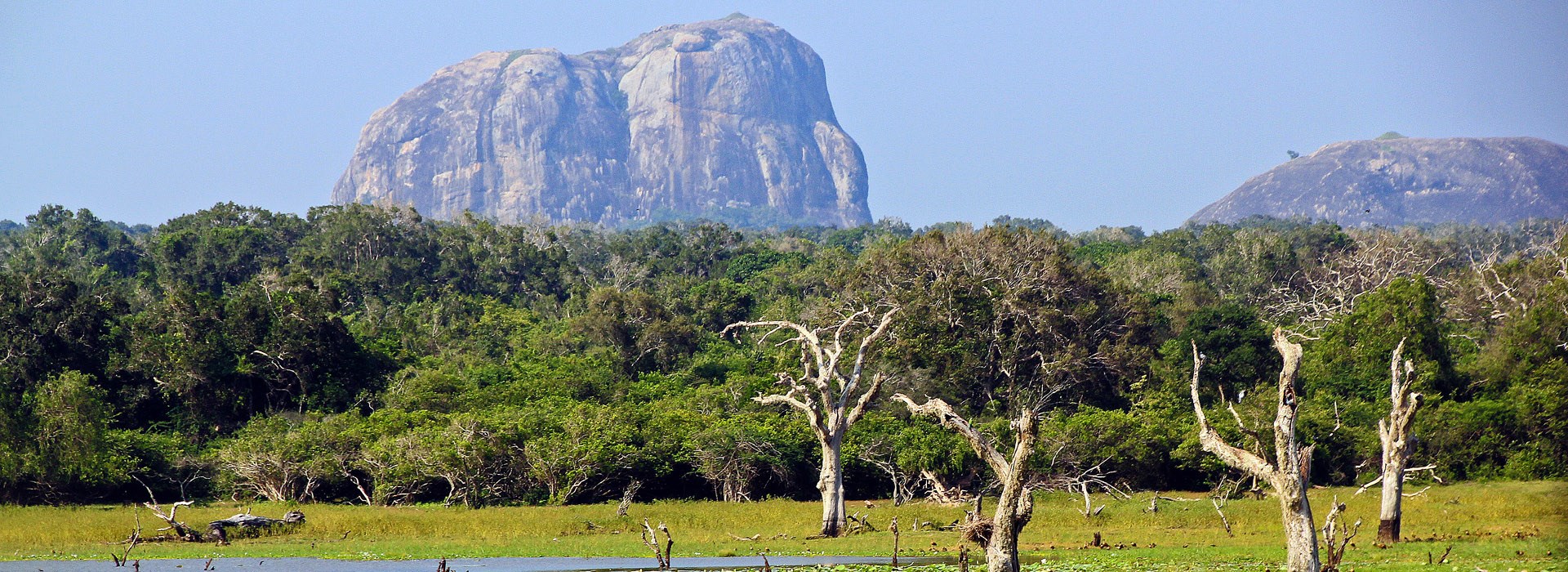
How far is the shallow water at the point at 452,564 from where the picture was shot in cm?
2616

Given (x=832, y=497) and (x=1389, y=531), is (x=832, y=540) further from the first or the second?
(x=1389, y=531)

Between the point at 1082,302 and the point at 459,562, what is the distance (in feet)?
106

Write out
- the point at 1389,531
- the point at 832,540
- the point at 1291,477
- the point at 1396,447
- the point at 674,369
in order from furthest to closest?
1. the point at 674,369
2. the point at 832,540
3. the point at 1389,531
4. the point at 1396,447
5. the point at 1291,477

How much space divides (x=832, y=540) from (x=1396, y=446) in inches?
451

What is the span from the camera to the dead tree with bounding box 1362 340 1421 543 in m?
25.0

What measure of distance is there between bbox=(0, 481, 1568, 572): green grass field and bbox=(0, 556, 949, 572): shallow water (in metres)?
0.81

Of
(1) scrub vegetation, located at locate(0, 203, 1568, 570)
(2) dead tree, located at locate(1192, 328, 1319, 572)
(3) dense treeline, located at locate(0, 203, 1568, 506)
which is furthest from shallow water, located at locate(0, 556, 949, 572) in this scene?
(3) dense treeline, located at locate(0, 203, 1568, 506)

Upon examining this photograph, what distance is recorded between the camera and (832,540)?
31.6 metres

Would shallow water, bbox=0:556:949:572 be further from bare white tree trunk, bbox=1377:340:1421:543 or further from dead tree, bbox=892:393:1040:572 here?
bare white tree trunk, bbox=1377:340:1421:543

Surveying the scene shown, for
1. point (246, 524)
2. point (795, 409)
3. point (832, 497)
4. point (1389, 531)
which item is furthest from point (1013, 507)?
point (795, 409)


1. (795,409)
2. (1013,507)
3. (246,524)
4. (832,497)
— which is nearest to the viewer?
(1013,507)

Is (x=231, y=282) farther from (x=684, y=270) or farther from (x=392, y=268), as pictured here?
(x=684, y=270)

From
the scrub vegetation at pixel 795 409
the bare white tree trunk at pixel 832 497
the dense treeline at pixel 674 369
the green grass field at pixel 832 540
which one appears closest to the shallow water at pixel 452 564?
the green grass field at pixel 832 540

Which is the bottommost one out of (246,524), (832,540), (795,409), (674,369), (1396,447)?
(832,540)
